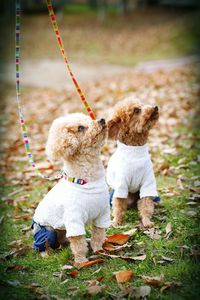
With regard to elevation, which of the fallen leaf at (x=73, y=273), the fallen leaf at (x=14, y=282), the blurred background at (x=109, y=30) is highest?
the blurred background at (x=109, y=30)

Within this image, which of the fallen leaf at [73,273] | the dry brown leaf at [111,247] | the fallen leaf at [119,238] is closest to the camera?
the fallen leaf at [73,273]

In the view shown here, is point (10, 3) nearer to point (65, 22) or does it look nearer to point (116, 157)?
point (65, 22)

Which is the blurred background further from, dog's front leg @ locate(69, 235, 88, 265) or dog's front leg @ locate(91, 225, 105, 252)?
dog's front leg @ locate(69, 235, 88, 265)

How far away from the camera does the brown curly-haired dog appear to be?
445 centimetres

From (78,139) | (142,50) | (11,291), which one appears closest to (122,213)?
(78,139)

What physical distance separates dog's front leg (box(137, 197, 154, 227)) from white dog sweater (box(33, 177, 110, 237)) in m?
0.61

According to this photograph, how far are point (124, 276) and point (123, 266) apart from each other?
22cm

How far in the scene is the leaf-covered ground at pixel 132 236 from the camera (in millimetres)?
3314

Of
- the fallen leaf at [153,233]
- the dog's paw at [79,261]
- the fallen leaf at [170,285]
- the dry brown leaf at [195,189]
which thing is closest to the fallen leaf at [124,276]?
the fallen leaf at [170,285]

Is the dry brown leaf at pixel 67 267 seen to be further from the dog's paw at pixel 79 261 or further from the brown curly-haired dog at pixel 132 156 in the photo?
the brown curly-haired dog at pixel 132 156

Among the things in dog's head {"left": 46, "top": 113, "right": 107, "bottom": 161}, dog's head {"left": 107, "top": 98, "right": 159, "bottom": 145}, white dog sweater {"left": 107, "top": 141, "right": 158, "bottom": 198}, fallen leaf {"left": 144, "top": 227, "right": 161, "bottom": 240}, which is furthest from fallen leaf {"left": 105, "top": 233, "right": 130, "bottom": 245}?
dog's head {"left": 107, "top": 98, "right": 159, "bottom": 145}

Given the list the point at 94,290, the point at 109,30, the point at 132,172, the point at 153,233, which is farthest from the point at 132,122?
the point at 109,30

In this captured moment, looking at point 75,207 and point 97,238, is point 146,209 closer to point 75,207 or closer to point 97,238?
point 97,238

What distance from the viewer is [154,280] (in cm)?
327
